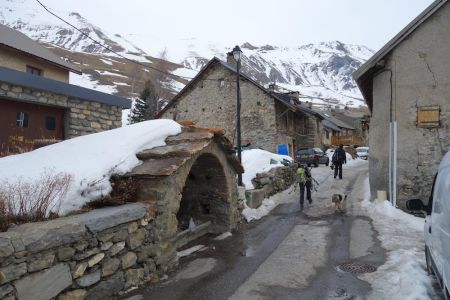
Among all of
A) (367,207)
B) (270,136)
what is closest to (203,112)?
(270,136)

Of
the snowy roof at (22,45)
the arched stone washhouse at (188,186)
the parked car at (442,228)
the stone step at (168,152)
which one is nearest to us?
the parked car at (442,228)

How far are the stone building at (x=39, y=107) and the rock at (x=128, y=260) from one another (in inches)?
182

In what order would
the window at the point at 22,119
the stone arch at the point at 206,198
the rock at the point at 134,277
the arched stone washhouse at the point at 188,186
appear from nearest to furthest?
the rock at the point at 134,277 < the arched stone washhouse at the point at 188,186 < the stone arch at the point at 206,198 < the window at the point at 22,119

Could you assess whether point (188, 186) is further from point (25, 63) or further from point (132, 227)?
point (25, 63)

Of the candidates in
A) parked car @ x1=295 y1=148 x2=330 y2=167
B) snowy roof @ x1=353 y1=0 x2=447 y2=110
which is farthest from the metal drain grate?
parked car @ x1=295 y1=148 x2=330 y2=167

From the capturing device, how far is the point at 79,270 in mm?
4711

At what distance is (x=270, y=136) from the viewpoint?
1064 inches

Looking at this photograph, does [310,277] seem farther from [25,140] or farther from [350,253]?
[25,140]

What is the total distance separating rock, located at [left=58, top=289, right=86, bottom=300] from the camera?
4.48 meters

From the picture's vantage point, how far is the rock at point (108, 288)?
495 centimetres

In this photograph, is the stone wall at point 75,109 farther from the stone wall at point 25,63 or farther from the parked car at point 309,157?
the parked car at point 309,157

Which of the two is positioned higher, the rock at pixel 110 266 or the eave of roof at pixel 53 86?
the eave of roof at pixel 53 86

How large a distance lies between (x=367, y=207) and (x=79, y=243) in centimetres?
1015

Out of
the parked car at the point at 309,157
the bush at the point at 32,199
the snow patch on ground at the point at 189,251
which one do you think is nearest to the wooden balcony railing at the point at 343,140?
the parked car at the point at 309,157
